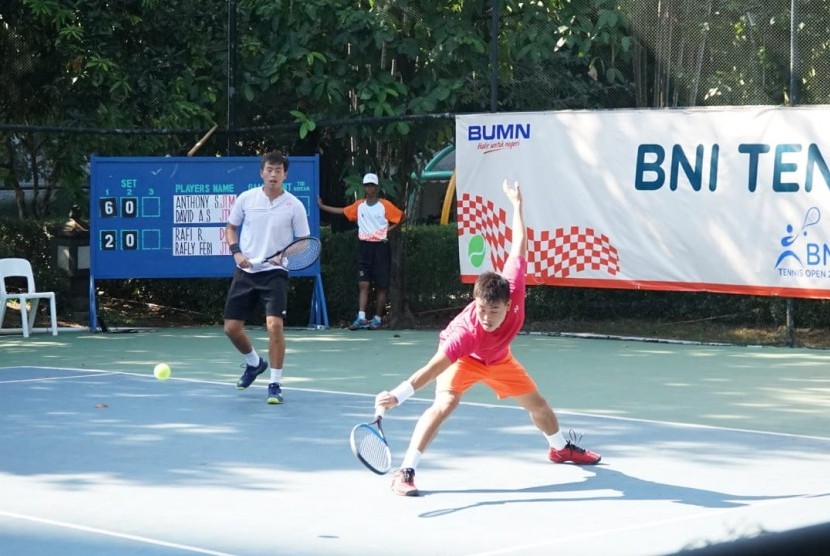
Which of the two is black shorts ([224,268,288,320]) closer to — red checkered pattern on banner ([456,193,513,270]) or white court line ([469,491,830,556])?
white court line ([469,491,830,556])

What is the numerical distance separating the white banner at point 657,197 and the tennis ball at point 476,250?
13 millimetres

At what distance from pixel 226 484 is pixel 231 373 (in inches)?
190

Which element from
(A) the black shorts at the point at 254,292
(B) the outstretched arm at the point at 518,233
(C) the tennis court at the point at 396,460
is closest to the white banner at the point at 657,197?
(C) the tennis court at the point at 396,460

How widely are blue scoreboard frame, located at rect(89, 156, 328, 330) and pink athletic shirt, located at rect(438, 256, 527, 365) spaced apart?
908cm

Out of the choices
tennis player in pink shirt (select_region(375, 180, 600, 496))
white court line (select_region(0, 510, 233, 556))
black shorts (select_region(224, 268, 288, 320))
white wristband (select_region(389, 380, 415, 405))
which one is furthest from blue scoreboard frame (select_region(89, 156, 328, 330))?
white court line (select_region(0, 510, 233, 556))

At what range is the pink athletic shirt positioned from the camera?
5.60 metres

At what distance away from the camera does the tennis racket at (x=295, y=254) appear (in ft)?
30.0

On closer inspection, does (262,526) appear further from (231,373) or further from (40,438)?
(231,373)

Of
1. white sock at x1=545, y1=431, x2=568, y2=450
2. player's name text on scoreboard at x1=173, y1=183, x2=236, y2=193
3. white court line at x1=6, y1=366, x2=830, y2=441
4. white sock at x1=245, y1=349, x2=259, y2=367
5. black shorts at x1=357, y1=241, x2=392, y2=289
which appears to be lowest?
white court line at x1=6, y1=366, x2=830, y2=441

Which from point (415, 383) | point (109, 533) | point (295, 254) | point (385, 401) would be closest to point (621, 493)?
point (415, 383)

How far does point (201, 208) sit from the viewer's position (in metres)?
15.2

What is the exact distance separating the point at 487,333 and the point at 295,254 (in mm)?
3699

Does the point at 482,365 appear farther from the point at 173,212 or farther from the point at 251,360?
the point at 173,212

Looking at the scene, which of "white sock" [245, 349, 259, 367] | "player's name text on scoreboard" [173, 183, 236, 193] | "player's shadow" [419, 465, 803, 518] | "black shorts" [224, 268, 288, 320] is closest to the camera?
"player's shadow" [419, 465, 803, 518]
